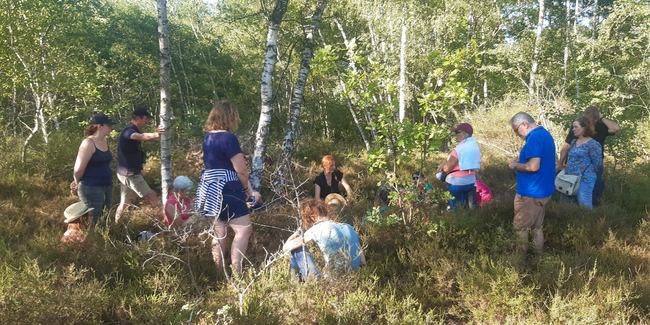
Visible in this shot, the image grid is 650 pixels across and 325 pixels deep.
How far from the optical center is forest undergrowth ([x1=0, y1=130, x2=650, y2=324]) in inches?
94.0

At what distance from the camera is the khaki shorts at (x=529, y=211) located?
11.5 ft

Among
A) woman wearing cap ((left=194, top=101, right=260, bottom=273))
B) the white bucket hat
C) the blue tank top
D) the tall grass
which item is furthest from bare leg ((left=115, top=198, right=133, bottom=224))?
woman wearing cap ((left=194, top=101, right=260, bottom=273))

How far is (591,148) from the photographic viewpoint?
447 cm

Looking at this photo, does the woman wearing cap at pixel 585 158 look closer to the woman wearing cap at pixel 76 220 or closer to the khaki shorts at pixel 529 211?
the khaki shorts at pixel 529 211

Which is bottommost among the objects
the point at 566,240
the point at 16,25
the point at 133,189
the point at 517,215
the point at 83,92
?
the point at 566,240

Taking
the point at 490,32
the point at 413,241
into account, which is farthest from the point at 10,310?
the point at 490,32

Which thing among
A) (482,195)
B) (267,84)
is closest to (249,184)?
(267,84)

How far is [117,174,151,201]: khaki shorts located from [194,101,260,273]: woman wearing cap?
2030 mm

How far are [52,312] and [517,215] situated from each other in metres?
4.57

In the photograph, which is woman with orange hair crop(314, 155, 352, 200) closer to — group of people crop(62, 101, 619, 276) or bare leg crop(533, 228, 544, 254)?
group of people crop(62, 101, 619, 276)

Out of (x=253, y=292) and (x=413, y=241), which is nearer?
(x=253, y=292)

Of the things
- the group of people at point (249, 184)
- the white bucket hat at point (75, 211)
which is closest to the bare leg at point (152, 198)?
the group of people at point (249, 184)

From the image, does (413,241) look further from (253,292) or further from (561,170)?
(561,170)

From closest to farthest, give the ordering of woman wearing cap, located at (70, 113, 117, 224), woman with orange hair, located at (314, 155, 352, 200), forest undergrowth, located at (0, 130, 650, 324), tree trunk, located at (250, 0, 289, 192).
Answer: forest undergrowth, located at (0, 130, 650, 324) → woman wearing cap, located at (70, 113, 117, 224) → woman with orange hair, located at (314, 155, 352, 200) → tree trunk, located at (250, 0, 289, 192)
